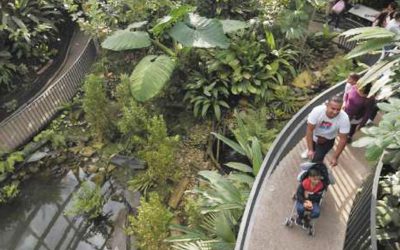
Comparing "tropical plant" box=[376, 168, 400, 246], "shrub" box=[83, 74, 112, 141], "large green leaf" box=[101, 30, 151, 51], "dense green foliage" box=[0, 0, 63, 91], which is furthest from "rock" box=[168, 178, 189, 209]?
"dense green foliage" box=[0, 0, 63, 91]

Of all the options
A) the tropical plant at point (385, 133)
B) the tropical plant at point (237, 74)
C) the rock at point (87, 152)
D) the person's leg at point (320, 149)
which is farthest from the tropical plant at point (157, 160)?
the tropical plant at point (385, 133)

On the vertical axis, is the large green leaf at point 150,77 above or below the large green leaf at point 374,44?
below

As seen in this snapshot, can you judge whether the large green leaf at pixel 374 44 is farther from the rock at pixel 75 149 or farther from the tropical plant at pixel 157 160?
the rock at pixel 75 149

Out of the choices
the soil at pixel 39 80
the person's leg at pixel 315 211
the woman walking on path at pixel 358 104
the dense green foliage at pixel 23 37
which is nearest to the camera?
the person's leg at pixel 315 211

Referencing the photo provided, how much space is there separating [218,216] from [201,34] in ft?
13.0

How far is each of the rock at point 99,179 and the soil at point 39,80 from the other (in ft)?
9.03

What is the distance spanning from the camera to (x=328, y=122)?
475cm

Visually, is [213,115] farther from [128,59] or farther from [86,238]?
[86,238]

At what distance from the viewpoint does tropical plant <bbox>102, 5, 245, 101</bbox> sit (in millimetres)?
7521

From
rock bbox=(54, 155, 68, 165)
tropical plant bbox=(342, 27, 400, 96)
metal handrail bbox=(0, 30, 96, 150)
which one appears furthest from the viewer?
rock bbox=(54, 155, 68, 165)

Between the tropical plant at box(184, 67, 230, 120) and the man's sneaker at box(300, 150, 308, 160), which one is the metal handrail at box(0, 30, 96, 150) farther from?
the man's sneaker at box(300, 150, 308, 160)

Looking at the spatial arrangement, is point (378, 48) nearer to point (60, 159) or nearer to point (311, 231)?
point (311, 231)

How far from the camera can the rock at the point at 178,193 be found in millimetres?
6836

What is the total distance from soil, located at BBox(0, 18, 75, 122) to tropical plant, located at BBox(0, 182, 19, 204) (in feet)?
7.15
